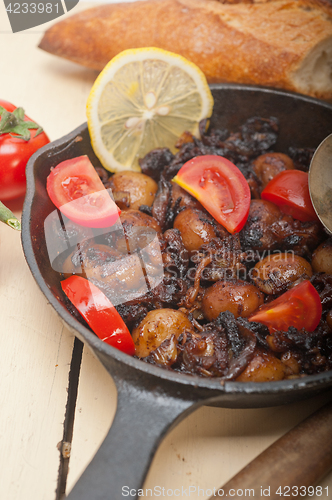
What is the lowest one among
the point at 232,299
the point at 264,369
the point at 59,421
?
the point at 59,421

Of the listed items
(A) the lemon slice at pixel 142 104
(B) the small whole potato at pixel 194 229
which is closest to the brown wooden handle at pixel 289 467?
(B) the small whole potato at pixel 194 229

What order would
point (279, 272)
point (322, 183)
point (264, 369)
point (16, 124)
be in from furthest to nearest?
point (16, 124), point (322, 183), point (279, 272), point (264, 369)

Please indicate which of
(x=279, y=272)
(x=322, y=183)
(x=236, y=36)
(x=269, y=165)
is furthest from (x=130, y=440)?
(x=236, y=36)

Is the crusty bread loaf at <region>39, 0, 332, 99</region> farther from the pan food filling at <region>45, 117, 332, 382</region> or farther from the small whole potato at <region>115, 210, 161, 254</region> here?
the small whole potato at <region>115, 210, 161, 254</region>

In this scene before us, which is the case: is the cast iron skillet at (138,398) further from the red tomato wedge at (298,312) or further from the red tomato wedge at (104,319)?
the red tomato wedge at (298,312)

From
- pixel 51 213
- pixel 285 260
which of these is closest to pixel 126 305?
pixel 51 213

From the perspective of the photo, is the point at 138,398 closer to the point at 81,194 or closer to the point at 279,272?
the point at 279,272
